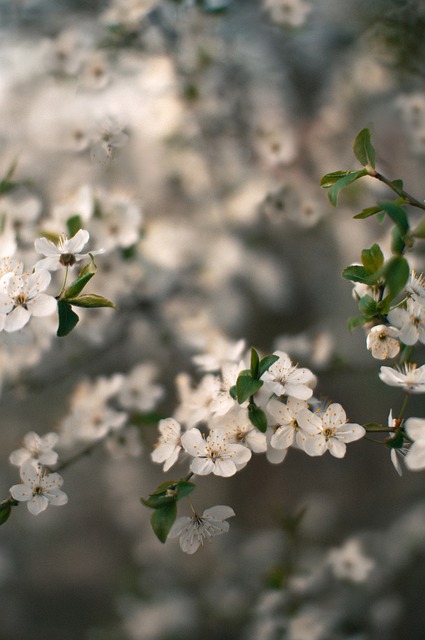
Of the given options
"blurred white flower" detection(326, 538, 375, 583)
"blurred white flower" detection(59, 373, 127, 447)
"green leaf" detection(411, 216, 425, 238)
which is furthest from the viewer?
"blurred white flower" detection(326, 538, 375, 583)

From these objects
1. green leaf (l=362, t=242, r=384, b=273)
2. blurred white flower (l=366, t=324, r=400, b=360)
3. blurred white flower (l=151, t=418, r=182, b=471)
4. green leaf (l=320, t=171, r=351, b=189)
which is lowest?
blurred white flower (l=151, t=418, r=182, b=471)

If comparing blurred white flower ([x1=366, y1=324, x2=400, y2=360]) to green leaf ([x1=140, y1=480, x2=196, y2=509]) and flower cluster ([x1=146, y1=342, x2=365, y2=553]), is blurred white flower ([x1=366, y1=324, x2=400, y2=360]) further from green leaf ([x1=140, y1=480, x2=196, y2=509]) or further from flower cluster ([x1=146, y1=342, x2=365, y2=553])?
green leaf ([x1=140, y1=480, x2=196, y2=509])

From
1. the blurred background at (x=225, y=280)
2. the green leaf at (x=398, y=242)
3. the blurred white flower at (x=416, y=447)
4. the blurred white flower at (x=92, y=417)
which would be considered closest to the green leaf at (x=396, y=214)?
the green leaf at (x=398, y=242)

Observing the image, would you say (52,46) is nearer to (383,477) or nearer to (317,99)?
(317,99)

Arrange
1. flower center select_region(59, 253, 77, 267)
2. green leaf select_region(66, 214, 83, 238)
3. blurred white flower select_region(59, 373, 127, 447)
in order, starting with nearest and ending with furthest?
1. flower center select_region(59, 253, 77, 267)
2. green leaf select_region(66, 214, 83, 238)
3. blurred white flower select_region(59, 373, 127, 447)

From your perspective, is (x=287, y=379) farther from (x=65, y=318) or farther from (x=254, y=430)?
(x=65, y=318)

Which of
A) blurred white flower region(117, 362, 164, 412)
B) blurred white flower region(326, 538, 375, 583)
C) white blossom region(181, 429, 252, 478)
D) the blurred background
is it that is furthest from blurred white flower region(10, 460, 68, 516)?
blurred white flower region(326, 538, 375, 583)

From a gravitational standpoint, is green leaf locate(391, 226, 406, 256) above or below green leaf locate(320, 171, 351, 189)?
above

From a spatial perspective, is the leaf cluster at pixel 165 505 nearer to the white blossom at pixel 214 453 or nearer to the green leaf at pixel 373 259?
the white blossom at pixel 214 453
